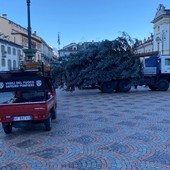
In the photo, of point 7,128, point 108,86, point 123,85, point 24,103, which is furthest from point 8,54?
point 24,103

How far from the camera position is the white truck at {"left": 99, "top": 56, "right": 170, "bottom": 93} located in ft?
67.1

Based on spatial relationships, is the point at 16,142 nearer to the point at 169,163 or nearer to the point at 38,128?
the point at 38,128

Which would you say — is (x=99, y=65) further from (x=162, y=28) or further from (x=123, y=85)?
(x=162, y=28)

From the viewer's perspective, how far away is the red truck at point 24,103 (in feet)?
24.0

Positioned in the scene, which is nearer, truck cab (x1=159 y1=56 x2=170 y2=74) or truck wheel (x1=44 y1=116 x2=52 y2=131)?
truck wheel (x1=44 y1=116 x2=52 y2=131)

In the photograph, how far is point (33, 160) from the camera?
537 centimetres

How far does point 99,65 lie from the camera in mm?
19656

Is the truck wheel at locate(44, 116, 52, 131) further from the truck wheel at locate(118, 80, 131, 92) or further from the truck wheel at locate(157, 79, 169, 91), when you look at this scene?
the truck wheel at locate(157, 79, 169, 91)

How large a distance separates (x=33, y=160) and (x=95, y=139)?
1922mm

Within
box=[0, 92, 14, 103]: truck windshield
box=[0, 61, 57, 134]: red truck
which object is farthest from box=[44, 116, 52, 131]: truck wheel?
box=[0, 92, 14, 103]: truck windshield

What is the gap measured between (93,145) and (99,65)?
45.0 ft

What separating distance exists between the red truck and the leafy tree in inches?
451

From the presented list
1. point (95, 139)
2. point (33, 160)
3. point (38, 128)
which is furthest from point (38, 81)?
point (33, 160)

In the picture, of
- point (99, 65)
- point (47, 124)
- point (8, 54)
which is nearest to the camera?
point (47, 124)
